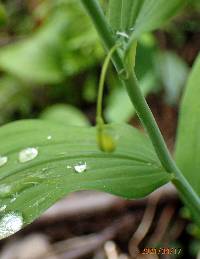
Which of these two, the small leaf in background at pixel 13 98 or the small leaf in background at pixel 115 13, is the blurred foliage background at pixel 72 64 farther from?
the small leaf in background at pixel 115 13

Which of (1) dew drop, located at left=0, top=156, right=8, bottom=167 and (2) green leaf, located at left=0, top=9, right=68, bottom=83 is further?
(2) green leaf, located at left=0, top=9, right=68, bottom=83

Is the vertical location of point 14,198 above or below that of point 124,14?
below

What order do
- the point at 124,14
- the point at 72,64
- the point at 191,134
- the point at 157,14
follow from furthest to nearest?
the point at 72,64
the point at 191,134
the point at 124,14
the point at 157,14

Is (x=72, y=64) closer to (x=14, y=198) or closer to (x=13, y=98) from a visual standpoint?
(x=13, y=98)

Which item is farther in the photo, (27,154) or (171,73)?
(171,73)

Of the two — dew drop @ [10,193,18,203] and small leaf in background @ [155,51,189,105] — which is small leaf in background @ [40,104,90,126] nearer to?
small leaf in background @ [155,51,189,105]
